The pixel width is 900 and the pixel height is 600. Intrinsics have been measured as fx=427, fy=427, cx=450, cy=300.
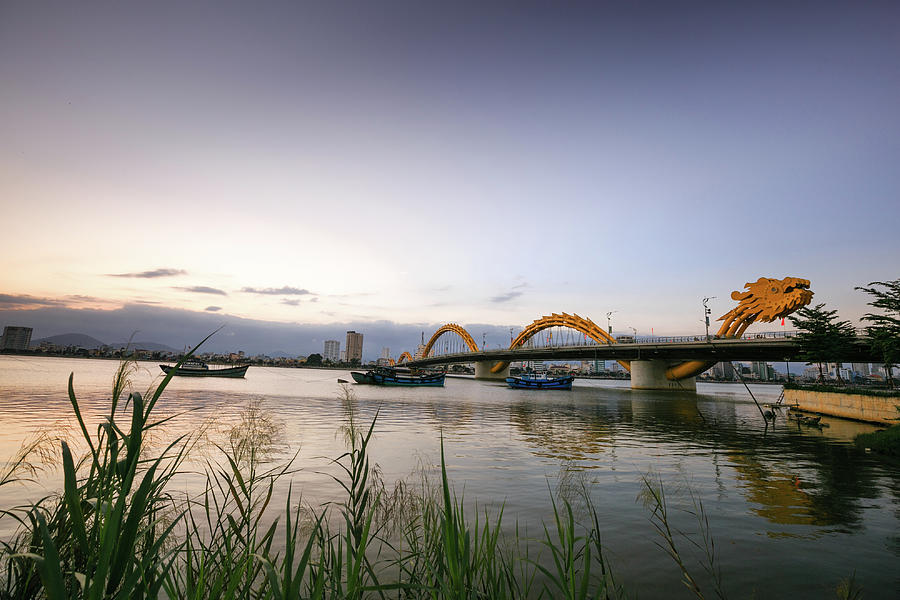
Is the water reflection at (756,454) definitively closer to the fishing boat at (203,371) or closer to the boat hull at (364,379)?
the boat hull at (364,379)

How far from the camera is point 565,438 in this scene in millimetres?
21234

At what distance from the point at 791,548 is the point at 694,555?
2.04 meters

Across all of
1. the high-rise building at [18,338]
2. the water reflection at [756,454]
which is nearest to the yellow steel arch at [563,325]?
the water reflection at [756,454]

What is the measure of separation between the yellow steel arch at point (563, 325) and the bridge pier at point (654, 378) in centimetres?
1196

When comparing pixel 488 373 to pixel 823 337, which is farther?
pixel 488 373

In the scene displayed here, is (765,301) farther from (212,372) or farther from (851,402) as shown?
(212,372)

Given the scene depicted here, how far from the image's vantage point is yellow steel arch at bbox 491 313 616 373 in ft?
326

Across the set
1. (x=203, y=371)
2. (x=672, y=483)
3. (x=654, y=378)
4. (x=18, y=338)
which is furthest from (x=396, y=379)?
(x=18, y=338)

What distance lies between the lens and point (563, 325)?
114750 mm

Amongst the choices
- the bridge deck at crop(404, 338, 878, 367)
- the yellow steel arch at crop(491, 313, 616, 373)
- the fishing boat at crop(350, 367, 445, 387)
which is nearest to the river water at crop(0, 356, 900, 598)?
the bridge deck at crop(404, 338, 878, 367)

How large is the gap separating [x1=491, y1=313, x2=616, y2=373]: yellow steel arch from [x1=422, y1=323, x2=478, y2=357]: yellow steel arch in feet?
57.4

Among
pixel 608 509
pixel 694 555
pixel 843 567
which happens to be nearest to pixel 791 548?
pixel 843 567

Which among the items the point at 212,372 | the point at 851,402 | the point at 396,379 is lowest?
the point at 212,372

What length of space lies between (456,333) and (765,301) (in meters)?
111
